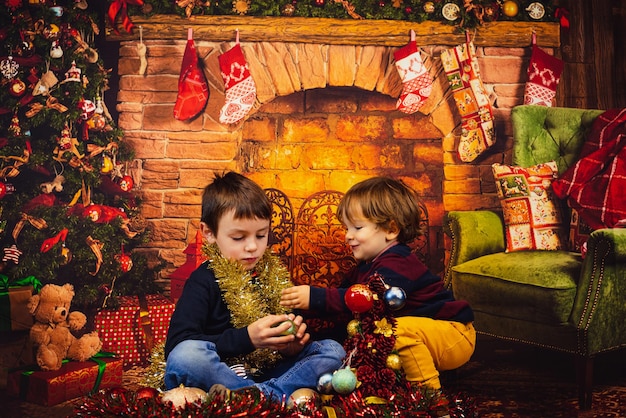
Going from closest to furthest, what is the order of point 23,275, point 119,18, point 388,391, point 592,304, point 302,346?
point 388,391, point 302,346, point 592,304, point 23,275, point 119,18

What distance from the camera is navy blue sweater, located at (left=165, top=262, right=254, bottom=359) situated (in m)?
1.67

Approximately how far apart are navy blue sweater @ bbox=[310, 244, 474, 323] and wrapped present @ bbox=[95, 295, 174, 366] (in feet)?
4.16

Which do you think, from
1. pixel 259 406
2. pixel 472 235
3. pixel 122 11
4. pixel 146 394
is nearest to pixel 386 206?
pixel 259 406

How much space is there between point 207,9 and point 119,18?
40 cm

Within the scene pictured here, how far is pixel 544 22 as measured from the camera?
3.24 m

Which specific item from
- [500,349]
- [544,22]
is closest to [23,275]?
[500,349]

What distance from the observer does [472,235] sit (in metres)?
2.89

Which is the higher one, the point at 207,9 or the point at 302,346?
the point at 207,9

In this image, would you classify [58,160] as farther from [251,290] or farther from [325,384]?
[325,384]

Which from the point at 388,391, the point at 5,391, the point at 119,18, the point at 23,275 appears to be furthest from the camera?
the point at 119,18

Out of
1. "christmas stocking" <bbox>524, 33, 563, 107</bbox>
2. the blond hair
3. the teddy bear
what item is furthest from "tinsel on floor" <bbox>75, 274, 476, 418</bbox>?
"christmas stocking" <bbox>524, 33, 563, 107</bbox>

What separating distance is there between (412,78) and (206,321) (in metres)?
1.84

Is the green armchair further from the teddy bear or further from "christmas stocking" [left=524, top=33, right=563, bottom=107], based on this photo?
the teddy bear

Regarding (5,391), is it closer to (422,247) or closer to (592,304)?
(422,247)
